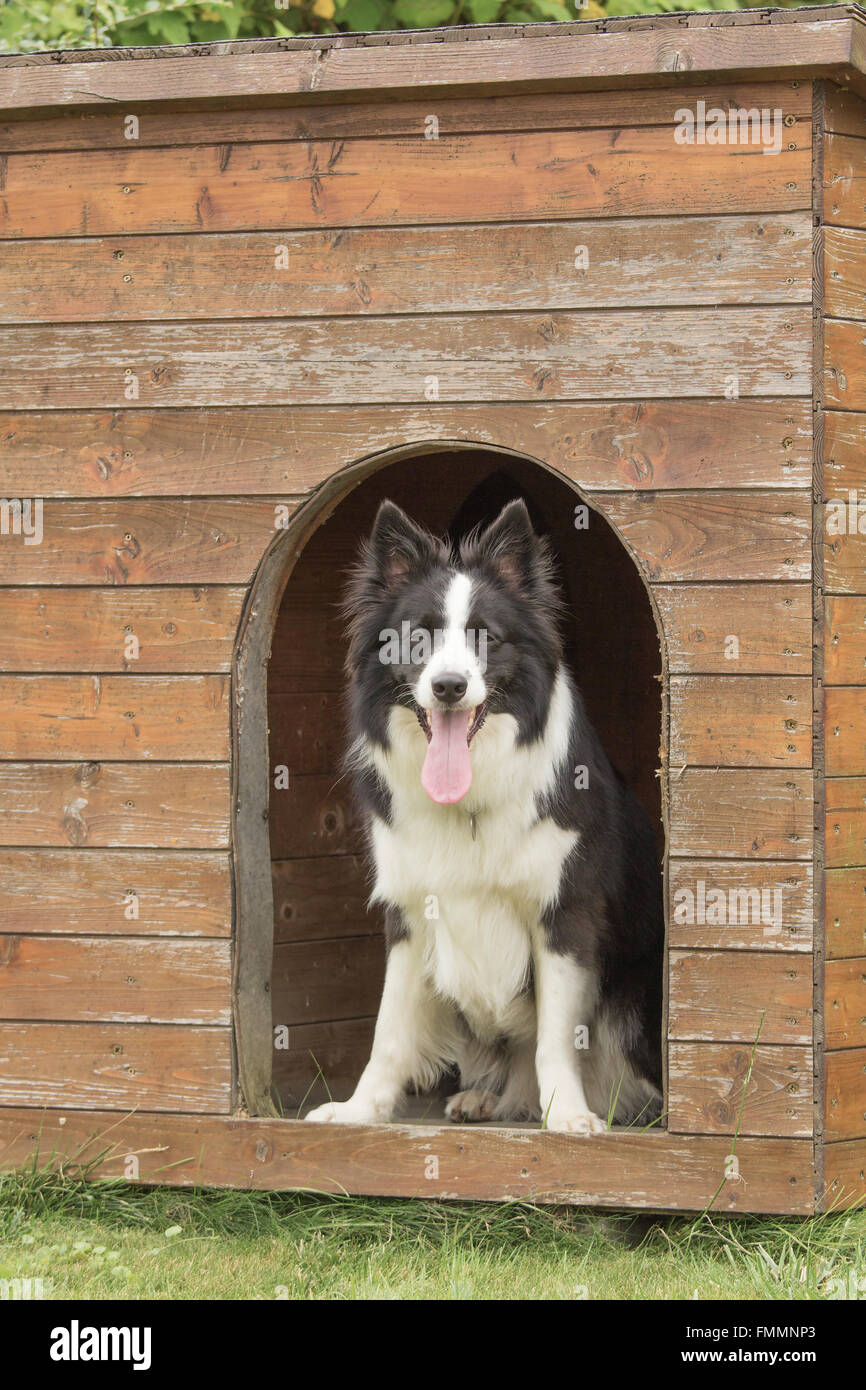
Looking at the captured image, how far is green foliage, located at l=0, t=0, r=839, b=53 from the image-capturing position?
647 cm

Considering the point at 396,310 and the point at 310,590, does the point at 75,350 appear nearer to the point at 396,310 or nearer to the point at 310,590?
the point at 396,310

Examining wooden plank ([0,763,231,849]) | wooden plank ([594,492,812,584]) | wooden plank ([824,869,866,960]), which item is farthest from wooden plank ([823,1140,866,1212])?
wooden plank ([0,763,231,849])

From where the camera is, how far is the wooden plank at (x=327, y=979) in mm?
5328

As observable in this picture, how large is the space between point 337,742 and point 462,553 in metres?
1.58

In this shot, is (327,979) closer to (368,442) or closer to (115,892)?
(115,892)

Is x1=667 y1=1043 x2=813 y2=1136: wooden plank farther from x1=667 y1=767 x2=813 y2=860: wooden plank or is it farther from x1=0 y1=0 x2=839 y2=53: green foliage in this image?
x1=0 y1=0 x2=839 y2=53: green foliage

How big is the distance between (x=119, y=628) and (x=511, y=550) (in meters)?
1.19

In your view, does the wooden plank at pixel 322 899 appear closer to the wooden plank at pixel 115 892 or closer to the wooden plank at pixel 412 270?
the wooden plank at pixel 115 892

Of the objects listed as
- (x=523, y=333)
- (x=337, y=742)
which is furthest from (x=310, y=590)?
(x=523, y=333)

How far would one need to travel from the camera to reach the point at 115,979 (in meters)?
4.29

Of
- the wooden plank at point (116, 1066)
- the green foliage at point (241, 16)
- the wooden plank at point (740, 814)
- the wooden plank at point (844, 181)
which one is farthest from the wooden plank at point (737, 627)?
the green foliage at point (241, 16)

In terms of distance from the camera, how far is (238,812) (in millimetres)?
4281

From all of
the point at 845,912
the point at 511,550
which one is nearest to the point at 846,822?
the point at 845,912

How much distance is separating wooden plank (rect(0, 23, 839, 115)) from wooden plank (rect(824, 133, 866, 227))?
0.62 ft
